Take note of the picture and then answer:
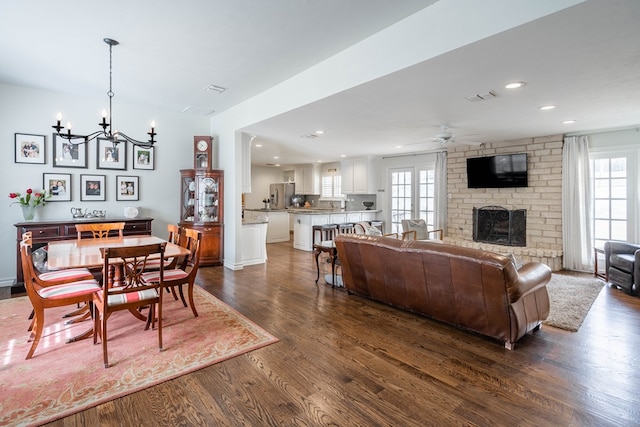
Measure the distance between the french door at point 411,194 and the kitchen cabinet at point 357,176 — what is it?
58cm

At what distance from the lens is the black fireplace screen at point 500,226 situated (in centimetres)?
625

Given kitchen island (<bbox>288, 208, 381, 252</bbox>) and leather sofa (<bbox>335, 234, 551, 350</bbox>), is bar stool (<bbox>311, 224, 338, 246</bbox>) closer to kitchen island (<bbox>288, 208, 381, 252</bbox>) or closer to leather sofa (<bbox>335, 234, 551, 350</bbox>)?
kitchen island (<bbox>288, 208, 381, 252</bbox>)

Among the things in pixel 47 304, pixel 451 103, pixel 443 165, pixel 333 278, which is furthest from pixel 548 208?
pixel 47 304

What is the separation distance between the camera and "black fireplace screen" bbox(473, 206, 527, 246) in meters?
6.25

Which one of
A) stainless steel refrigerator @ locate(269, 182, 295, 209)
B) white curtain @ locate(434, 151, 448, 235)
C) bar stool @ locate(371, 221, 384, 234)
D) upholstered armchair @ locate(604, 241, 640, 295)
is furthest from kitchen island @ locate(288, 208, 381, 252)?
upholstered armchair @ locate(604, 241, 640, 295)

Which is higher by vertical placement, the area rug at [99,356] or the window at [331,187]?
the window at [331,187]

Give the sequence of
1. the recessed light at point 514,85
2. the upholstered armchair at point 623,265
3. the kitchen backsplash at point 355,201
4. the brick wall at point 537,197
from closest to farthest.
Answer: the recessed light at point 514,85
the upholstered armchair at point 623,265
the brick wall at point 537,197
the kitchen backsplash at point 355,201

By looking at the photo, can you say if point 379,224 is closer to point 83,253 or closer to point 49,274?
point 83,253

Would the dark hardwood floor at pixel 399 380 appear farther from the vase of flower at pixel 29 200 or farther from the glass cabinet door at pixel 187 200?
the vase of flower at pixel 29 200

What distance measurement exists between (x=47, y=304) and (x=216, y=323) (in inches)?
55.2

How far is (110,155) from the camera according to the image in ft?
17.9

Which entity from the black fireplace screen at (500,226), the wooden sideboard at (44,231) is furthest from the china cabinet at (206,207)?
the black fireplace screen at (500,226)

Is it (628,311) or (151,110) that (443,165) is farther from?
(151,110)

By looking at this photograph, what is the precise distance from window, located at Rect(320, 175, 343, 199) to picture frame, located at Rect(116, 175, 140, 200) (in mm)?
5875
